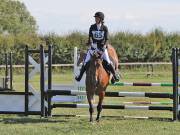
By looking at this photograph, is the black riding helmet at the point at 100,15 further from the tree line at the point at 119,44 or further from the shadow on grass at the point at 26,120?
the tree line at the point at 119,44

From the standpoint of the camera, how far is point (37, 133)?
1174cm

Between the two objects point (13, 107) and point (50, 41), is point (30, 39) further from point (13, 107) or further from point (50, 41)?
point (13, 107)

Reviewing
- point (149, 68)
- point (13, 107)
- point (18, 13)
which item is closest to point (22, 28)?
point (18, 13)

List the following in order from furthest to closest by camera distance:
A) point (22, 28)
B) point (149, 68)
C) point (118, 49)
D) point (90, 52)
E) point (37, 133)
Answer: point (22, 28) → point (118, 49) → point (149, 68) → point (90, 52) → point (37, 133)

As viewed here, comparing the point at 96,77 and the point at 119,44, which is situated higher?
the point at 119,44

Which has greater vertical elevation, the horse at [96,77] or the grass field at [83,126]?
the horse at [96,77]

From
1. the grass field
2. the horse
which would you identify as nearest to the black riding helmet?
the horse

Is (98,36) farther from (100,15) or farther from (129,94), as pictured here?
(129,94)

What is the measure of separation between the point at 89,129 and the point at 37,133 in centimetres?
126

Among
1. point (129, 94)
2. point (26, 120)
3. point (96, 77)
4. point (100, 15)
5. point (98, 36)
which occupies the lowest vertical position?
point (26, 120)

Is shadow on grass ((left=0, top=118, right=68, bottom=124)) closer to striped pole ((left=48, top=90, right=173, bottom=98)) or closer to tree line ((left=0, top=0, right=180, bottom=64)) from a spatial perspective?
striped pole ((left=48, top=90, right=173, bottom=98))

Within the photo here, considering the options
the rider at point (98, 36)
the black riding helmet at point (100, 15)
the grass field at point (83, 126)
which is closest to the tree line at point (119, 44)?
the grass field at point (83, 126)

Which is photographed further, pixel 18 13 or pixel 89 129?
pixel 18 13

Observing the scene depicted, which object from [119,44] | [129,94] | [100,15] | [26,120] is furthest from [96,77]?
[119,44]
